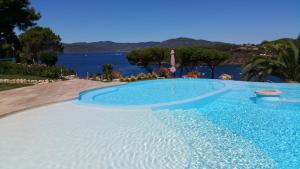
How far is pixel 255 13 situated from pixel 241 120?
2489cm

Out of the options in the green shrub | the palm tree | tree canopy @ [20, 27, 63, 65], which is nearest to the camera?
the palm tree

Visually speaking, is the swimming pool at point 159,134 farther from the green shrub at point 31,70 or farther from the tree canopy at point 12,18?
the tree canopy at point 12,18

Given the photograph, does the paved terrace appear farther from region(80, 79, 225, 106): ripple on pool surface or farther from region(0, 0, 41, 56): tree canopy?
region(0, 0, 41, 56): tree canopy

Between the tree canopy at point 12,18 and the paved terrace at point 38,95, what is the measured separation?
14735mm

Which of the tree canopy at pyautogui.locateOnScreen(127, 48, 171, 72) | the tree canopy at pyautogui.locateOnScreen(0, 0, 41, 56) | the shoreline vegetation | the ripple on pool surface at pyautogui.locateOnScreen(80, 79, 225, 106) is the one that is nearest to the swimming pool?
the ripple on pool surface at pyautogui.locateOnScreen(80, 79, 225, 106)

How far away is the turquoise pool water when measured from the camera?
5771 millimetres

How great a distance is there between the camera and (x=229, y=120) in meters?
8.60

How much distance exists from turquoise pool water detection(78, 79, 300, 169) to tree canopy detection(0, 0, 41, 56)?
1600 centimetres

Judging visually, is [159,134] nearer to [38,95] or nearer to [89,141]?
[89,141]

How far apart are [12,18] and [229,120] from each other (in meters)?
23.1

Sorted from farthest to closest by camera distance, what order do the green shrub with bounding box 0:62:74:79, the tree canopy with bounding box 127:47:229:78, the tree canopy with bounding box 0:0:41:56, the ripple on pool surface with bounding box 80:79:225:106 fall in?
the tree canopy with bounding box 127:47:229:78, the tree canopy with bounding box 0:0:41:56, the green shrub with bounding box 0:62:74:79, the ripple on pool surface with bounding box 80:79:225:106

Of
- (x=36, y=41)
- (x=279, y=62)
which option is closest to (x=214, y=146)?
(x=279, y=62)

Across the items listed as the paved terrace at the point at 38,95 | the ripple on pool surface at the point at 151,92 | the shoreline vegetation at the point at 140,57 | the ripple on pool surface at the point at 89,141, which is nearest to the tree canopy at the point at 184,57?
the shoreline vegetation at the point at 140,57

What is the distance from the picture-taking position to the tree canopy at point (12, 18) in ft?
88.3
